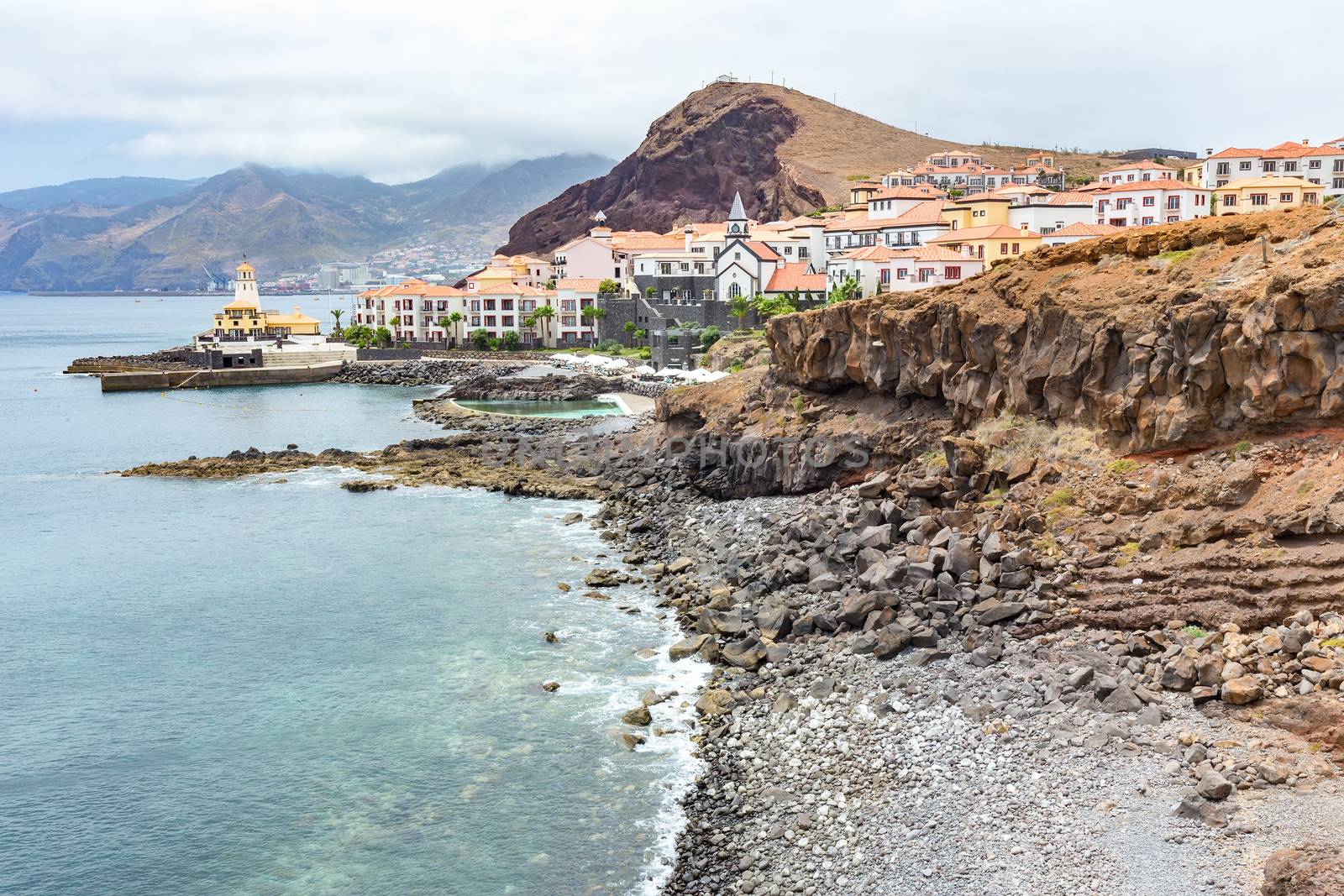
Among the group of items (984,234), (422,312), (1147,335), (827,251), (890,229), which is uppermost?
(890,229)

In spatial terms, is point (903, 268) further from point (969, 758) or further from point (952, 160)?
point (952, 160)

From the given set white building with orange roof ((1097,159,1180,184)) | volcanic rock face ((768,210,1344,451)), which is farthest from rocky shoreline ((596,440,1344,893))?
white building with orange roof ((1097,159,1180,184))

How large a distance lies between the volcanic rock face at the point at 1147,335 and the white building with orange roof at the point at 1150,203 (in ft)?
136

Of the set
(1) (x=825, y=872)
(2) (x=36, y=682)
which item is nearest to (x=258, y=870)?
(1) (x=825, y=872)

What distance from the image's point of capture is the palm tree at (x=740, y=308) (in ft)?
297

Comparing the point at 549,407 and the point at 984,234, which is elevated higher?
the point at 984,234

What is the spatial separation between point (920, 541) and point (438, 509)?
82.4 ft

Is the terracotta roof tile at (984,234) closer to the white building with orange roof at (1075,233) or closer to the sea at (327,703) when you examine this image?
the white building with orange roof at (1075,233)

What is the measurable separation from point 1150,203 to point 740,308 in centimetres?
3271

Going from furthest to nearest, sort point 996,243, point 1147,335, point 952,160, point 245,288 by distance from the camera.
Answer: point 952,160
point 245,288
point 996,243
point 1147,335

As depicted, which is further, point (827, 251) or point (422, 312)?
point (422, 312)

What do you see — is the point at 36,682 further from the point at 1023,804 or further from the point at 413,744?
the point at 1023,804

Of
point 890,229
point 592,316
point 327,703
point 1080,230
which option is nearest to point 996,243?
point 1080,230

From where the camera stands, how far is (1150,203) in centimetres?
7294
